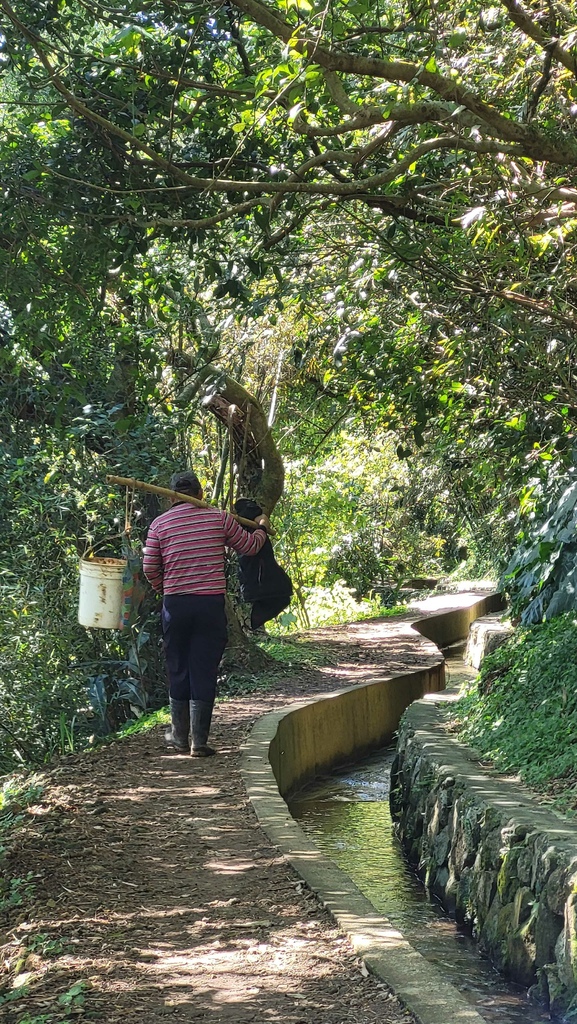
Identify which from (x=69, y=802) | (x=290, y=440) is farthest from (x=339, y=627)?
(x=69, y=802)

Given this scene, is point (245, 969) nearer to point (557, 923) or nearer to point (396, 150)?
point (557, 923)

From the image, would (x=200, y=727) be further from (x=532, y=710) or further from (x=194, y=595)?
(x=532, y=710)

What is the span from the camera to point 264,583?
339 inches

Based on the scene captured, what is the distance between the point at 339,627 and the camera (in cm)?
1784

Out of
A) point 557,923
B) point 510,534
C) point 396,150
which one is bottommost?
point 557,923

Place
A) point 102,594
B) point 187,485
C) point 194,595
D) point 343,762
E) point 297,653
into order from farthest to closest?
1. point 297,653
2. point 343,762
3. point 187,485
4. point 194,595
5. point 102,594

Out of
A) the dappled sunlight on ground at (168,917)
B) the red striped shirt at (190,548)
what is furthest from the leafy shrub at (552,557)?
the dappled sunlight on ground at (168,917)

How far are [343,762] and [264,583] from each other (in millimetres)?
3503

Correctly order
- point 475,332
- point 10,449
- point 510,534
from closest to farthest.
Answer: point 475,332 → point 10,449 → point 510,534

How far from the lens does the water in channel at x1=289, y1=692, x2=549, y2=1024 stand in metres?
5.43

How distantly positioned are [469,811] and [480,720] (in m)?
1.86

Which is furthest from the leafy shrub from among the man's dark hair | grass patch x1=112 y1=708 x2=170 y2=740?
grass patch x1=112 y1=708 x2=170 y2=740

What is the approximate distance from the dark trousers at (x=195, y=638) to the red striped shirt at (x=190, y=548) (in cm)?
8

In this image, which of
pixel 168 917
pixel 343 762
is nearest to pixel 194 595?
pixel 168 917
